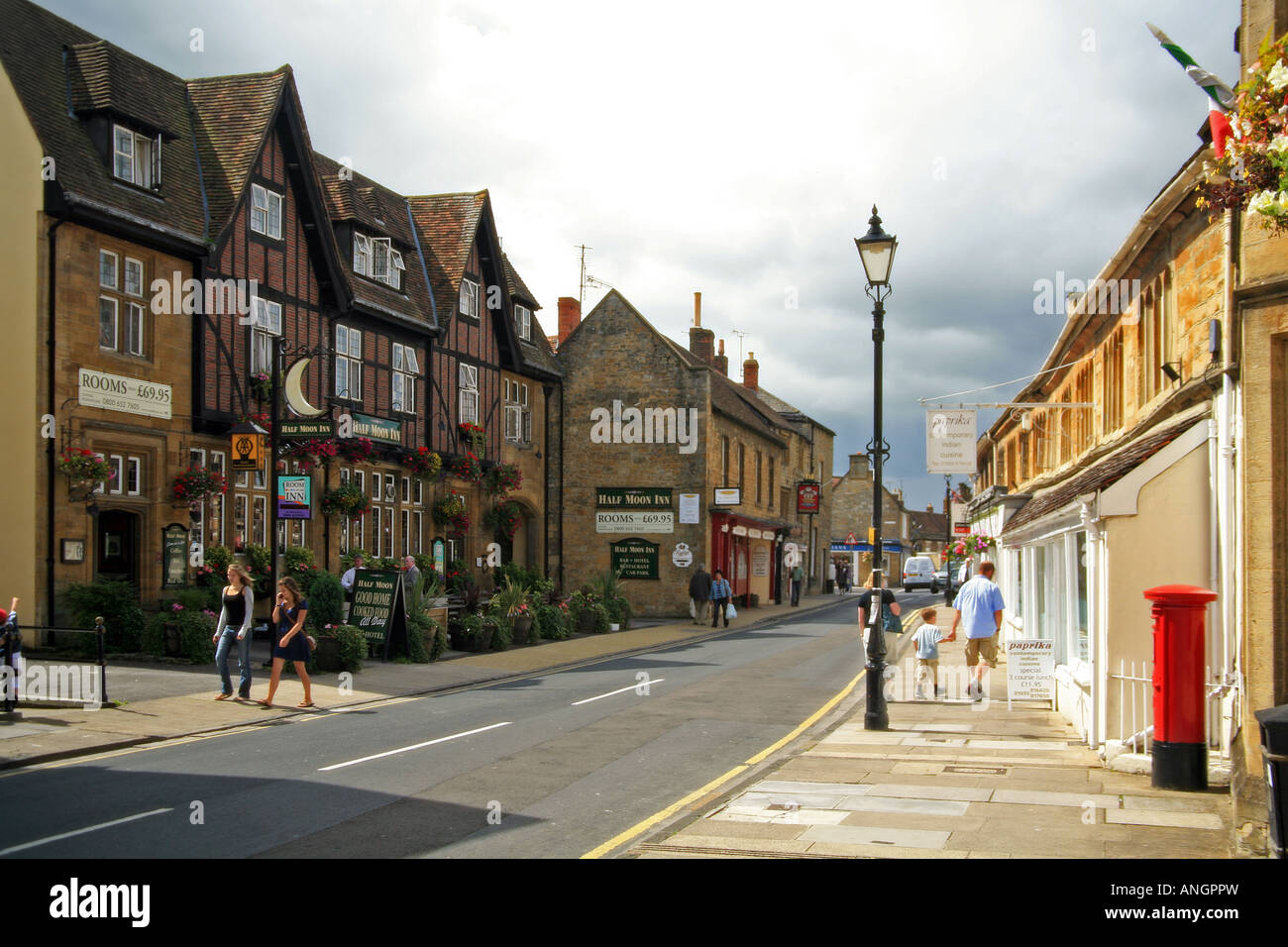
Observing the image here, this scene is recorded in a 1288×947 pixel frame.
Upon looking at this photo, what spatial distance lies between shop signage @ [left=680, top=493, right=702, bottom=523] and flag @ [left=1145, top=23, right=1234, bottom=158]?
30162 mm

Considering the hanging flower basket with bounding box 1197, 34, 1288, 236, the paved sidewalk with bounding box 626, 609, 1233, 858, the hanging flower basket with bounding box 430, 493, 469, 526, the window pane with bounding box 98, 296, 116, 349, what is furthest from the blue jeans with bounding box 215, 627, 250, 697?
the hanging flower basket with bounding box 430, 493, 469, 526

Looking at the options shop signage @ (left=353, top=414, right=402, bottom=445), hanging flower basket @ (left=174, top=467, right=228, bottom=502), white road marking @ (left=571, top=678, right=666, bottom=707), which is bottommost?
white road marking @ (left=571, top=678, right=666, bottom=707)

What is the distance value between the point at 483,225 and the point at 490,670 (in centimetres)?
1744

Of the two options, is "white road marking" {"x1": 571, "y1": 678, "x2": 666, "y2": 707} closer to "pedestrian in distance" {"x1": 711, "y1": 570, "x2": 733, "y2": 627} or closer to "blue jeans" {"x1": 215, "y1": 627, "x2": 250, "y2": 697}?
"blue jeans" {"x1": 215, "y1": 627, "x2": 250, "y2": 697}

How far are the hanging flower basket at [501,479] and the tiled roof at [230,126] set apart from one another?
12627 millimetres

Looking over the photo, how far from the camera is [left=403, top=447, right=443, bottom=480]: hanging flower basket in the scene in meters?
29.0

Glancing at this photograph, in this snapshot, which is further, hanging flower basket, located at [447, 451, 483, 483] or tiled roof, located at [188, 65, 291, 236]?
hanging flower basket, located at [447, 451, 483, 483]

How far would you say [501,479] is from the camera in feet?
112

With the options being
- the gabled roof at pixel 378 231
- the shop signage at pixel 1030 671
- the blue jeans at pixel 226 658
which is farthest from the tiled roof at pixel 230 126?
the shop signage at pixel 1030 671

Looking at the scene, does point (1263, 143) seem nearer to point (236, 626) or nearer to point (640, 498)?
point (236, 626)

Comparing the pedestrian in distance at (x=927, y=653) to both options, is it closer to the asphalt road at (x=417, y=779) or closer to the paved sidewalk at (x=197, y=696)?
the asphalt road at (x=417, y=779)

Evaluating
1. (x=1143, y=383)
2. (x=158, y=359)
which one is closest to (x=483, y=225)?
(x=158, y=359)

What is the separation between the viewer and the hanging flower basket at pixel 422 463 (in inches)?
1142

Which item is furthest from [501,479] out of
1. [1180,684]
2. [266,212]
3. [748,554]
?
[1180,684]
